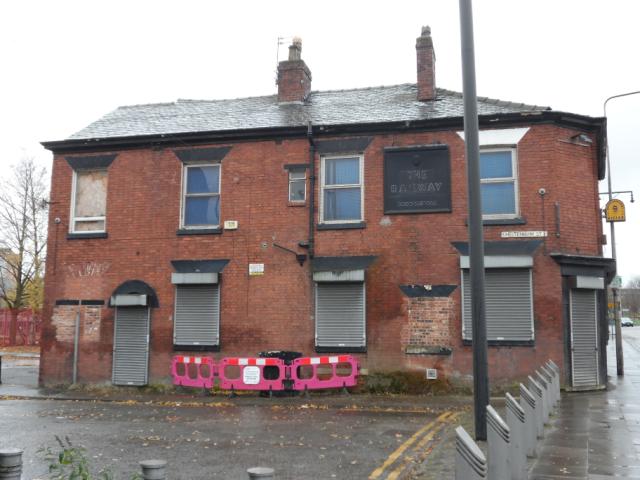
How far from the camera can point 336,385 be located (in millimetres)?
14055

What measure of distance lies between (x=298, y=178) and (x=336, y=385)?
5.39 meters

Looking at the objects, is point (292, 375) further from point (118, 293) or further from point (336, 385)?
point (118, 293)

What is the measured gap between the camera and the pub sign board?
1477cm

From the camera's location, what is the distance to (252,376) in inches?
556

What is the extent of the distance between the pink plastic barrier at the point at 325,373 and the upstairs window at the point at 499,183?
4962 millimetres

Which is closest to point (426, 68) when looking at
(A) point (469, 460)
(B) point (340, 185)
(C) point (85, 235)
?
(B) point (340, 185)

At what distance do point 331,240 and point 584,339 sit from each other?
6.59 metres

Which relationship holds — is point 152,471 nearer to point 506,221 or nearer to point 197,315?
point 197,315

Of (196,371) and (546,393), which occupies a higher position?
(546,393)

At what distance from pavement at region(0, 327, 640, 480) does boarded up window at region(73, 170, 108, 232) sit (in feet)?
15.3

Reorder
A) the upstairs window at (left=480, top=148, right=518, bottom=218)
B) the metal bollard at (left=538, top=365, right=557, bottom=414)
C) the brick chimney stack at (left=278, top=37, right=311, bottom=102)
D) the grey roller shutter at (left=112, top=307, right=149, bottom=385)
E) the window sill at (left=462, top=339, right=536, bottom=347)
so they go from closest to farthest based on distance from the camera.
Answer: the metal bollard at (left=538, top=365, right=557, bottom=414), the window sill at (left=462, top=339, right=536, bottom=347), the upstairs window at (left=480, top=148, right=518, bottom=218), the grey roller shutter at (left=112, top=307, right=149, bottom=385), the brick chimney stack at (left=278, top=37, right=311, bottom=102)

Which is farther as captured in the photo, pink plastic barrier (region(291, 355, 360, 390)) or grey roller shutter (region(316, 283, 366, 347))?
grey roller shutter (region(316, 283, 366, 347))

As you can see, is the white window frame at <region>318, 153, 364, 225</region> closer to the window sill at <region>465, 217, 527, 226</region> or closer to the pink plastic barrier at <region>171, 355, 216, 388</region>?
the window sill at <region>465, 217, 527, 226</region>

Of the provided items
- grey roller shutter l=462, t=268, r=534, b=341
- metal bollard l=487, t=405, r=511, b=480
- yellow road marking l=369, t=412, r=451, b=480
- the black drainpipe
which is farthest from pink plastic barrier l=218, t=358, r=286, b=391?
metal bollard l=487, t=405, r=511, b=480
